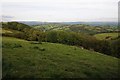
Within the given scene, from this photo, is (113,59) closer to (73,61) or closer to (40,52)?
(73,61)

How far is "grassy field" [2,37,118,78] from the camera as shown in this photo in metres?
8.81

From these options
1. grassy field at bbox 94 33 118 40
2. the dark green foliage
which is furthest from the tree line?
the dark green foliage

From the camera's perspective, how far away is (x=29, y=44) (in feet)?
35.6

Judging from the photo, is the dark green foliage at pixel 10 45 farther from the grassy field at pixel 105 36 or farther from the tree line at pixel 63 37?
the grassy field at pixel 105 36

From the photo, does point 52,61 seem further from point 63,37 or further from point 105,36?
point 105,36

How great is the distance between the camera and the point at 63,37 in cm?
1103

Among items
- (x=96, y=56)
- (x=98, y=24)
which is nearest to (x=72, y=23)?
(x=98, y=24)

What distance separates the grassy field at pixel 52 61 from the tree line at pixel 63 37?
282 millimetres

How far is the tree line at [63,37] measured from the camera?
34.8 feet

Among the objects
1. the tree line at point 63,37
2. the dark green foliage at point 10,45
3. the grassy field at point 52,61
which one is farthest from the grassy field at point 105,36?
the dark green foliage at point 10,45

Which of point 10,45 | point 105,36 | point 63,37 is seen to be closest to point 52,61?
point 63,37

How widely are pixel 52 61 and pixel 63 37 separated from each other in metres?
1.82

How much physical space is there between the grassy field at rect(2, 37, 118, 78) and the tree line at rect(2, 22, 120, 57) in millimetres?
282

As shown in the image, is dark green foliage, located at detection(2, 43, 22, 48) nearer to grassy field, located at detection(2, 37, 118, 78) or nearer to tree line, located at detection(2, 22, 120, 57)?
grassy field, located at detection(2, 37, 118, 78)
